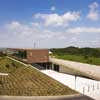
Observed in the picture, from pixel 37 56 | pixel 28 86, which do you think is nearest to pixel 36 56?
pixel 37 56

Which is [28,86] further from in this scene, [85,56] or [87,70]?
[85,56]

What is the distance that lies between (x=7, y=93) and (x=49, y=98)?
5.47 meters

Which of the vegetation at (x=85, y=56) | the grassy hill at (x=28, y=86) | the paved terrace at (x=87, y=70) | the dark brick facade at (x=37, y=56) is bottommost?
the grassy hill at (x=28, y=86)

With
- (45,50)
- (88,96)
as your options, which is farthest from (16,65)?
(88,96)

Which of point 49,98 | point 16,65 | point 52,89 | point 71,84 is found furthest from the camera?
point 16,65

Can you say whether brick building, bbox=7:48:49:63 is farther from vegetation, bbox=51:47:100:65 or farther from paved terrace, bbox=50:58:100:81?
vegetation, bbox=51:47:100:65

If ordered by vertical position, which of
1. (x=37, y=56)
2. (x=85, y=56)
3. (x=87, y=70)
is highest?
(x=37, y=56)

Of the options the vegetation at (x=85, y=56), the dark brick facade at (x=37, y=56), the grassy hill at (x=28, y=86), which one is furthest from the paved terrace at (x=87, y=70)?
the vegetation at (x=85, y=56)

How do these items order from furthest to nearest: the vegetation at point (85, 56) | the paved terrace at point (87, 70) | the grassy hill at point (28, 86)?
the vegetation at point (85, 56) → the paved terrace at point (87, 70) → the grassy hill at point (28, 86)

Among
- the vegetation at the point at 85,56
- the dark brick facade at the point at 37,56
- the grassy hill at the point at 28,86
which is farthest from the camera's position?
the vegetation at the point at 85,56

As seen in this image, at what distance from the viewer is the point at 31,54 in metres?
48.1

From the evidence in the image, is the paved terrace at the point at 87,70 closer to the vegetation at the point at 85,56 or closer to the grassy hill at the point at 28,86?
the grassy hill at the point at 28,86

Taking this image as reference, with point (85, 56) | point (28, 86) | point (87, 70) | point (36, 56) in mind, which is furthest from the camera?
point (85, 56)

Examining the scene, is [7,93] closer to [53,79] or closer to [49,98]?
[49,98]
